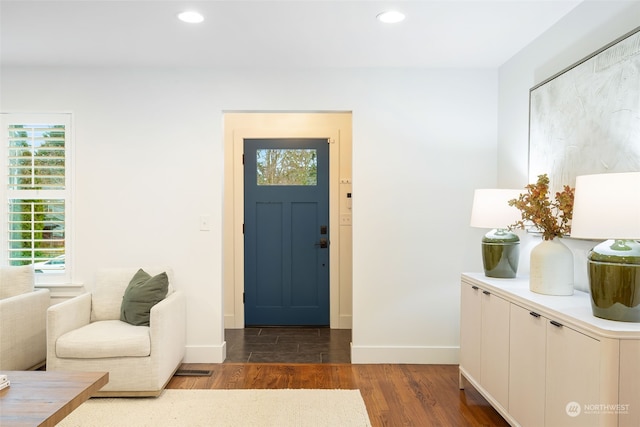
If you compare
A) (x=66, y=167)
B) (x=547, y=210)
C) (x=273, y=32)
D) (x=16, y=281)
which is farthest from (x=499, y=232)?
(x=16, y=281)

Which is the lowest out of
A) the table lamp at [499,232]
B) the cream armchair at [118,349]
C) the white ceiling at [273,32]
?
the cream armchair at [118,349]

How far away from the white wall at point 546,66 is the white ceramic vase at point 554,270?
0.18 m

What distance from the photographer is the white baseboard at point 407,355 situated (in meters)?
3.69

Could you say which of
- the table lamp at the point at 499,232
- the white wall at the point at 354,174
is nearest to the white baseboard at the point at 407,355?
the white wall at the point at 354,174

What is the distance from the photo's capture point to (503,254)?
2.83 meters

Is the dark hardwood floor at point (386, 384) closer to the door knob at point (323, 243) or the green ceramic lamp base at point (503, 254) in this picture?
the green ceramic lamp base at point (503, 254)

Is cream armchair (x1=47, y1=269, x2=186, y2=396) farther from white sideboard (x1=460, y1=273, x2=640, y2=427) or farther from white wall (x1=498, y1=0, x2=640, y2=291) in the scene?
white wall (x1=498, y1=0, x2=640, y2=291)

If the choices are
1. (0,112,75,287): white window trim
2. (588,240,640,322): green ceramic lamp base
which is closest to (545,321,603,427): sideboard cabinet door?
(588,240,640,322): green ceramic lamp base

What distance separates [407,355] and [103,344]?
2.32 meters

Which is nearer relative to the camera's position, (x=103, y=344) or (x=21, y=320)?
(x=103, y=344)

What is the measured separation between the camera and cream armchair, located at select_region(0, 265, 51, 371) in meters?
3.06

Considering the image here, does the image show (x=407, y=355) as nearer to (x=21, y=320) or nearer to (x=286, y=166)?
(x=286, y=166)

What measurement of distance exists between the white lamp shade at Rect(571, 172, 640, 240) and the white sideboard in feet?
1.19

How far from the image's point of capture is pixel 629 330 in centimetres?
162
